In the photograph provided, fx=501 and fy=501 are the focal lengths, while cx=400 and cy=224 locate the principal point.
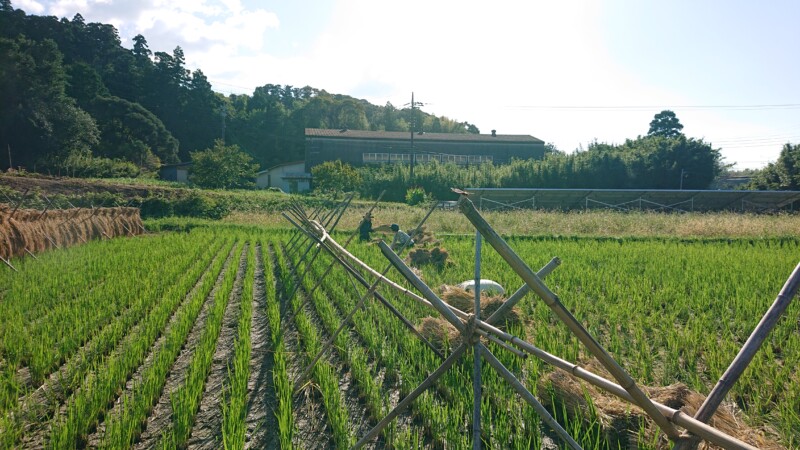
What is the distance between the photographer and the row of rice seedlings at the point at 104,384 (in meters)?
2.93

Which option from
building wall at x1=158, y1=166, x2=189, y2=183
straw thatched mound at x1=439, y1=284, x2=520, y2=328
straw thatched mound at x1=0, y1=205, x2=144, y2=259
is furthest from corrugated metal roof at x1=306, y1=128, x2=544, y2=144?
straw thatched mound at x1=439, y1=284, x2=520, y2=328

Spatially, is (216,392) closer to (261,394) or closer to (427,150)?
(261,394)

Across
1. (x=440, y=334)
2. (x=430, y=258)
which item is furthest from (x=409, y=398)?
(x=430, y=258)

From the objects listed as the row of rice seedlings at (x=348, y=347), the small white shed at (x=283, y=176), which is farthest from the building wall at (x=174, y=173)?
the row of rice seedlings at (x=348, y=347)

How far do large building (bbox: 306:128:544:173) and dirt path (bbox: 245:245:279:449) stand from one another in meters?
35.1

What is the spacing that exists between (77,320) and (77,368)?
4.76ft

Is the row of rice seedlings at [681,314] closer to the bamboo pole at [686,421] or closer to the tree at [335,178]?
the bamboo pole at [686,421]

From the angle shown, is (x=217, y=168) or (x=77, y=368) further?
(x=217, y=168)

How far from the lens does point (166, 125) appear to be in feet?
161

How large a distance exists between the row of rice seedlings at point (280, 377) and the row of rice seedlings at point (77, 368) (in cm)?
→ 141

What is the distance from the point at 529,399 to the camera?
2387 millimetres

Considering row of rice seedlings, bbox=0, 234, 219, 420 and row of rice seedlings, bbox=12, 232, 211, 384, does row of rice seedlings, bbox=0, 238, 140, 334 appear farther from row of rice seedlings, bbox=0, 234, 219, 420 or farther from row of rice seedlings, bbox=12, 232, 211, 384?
row of rice seedlings, bbox=0, 234, 219, 420

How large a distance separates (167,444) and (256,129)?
50657 mm

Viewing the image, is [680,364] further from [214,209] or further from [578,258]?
[214,209]
